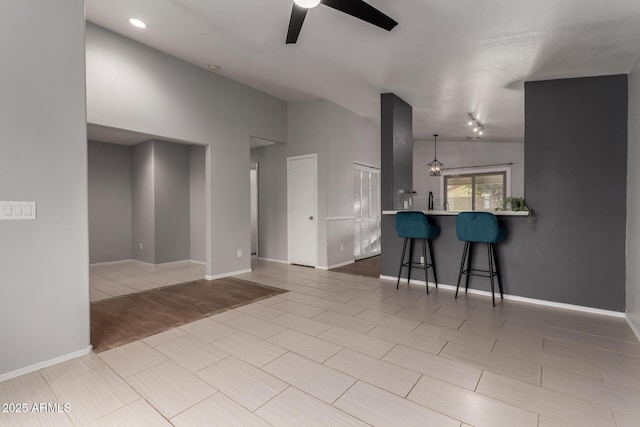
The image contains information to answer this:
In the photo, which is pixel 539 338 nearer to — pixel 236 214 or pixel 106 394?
pixel 106 394

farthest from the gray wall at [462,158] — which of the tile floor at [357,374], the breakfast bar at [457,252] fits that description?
the tile floor at [357,374]

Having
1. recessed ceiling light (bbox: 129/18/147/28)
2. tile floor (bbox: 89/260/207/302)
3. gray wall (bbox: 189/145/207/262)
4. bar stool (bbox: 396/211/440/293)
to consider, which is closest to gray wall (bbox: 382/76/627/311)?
bar stool (bbox: 396/211/440/293)

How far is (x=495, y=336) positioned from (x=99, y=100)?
4.60 meters

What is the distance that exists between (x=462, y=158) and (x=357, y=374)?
7.43 meters

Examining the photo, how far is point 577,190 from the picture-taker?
333 cm

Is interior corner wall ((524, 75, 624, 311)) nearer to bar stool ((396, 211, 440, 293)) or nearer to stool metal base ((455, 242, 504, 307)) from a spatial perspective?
stool metal base ((455, 242, 504, 307))

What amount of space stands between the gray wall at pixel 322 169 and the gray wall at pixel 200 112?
0.46 m

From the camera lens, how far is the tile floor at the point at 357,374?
1598 mm

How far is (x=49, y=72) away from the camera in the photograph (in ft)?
6.77

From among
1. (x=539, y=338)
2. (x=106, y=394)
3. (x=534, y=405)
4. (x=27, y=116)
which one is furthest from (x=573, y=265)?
(x=27, y=116)

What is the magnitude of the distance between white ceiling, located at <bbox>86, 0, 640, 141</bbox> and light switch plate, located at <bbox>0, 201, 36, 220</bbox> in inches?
81.4

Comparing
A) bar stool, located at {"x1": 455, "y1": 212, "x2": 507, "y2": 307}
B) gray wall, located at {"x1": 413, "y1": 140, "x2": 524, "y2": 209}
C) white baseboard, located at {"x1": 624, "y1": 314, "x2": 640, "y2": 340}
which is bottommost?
white baseboard, located at {"x1": 624, "y1": 314, "x2": 640, "y2": 340}

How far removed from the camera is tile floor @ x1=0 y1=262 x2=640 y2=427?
1598 mm

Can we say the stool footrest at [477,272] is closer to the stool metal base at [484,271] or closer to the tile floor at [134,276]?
the stool metal base at [484,271]
